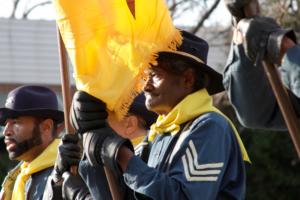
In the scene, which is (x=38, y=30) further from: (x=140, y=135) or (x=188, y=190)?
(x=188, y=190)

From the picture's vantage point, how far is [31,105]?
21.7ft

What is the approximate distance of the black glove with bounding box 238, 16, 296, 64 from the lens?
3.54 meters

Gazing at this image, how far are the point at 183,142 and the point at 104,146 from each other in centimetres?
38

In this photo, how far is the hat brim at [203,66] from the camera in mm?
4715

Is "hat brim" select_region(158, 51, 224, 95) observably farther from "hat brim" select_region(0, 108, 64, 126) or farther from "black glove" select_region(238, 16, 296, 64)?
"hat brim" select_region(0, 108, 64, 126)

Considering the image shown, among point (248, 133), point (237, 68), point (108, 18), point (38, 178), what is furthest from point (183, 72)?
point (248, 133)

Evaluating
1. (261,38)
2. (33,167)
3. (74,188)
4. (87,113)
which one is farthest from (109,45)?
(33,167)

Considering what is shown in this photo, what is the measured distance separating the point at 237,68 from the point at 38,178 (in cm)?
287

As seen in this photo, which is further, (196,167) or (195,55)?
(195,55)

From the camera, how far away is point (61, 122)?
6859mm

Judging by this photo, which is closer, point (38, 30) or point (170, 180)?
point (170, 180)

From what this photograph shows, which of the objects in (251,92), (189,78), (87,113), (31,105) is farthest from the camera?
Result: (31,105)

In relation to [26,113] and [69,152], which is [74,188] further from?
[26,113]

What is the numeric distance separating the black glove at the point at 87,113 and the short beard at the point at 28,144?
6.86 ft
